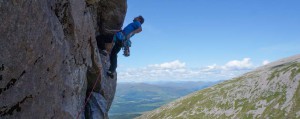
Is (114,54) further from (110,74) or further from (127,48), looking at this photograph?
(110,74)

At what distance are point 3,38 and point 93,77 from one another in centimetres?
1157

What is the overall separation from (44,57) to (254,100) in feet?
350

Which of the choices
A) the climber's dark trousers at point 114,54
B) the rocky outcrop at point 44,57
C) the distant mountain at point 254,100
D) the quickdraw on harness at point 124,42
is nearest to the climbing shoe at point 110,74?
the climber's dark trousers at point 114,54

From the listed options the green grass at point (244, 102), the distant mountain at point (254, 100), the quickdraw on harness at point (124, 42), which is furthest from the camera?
the distant mountain at point (254, 100)

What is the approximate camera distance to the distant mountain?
9669 cm

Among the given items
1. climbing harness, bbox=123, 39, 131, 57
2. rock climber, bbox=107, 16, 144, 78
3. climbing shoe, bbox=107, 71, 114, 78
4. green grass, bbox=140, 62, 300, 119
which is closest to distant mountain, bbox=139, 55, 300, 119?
green grass, bbox=140, 62, 300, 119

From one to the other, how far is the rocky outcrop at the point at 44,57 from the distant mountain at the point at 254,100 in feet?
287

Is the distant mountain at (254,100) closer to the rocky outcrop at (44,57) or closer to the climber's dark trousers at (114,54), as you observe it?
the climber's dark trousers at (114,54)

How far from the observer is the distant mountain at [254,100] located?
317 feet

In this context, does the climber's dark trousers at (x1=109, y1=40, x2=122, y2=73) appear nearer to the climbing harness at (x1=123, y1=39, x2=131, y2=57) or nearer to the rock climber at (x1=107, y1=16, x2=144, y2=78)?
the rock climber at (x1=107, y1=16, x2=144, y2=78)

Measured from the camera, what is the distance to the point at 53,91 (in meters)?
14.0

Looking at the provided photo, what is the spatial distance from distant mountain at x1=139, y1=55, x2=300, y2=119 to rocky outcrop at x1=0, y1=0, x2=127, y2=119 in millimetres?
87401

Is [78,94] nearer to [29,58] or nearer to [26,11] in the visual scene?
[29,58]

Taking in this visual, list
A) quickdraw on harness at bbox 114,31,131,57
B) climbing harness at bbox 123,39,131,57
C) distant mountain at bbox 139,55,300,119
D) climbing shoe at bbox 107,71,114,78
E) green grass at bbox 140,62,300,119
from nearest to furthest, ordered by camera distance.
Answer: quickdraw on harness at bbox 114,31,131,57 < climbing harness at bbox 123,39,131,57 < climbing shoe at bbox 107,71,114,78 < green grass at bbox 140,62,300,119 < distant mountain at bbox 139,55,300,119
